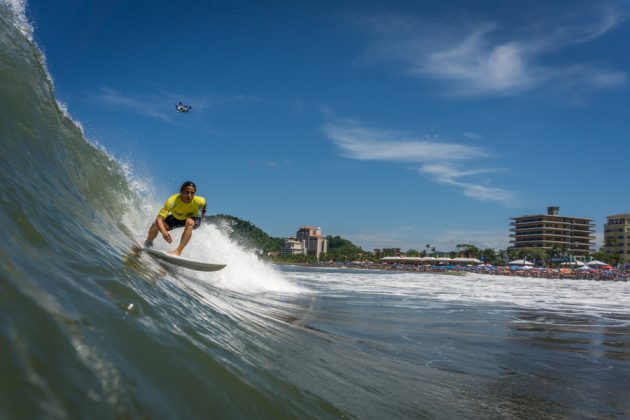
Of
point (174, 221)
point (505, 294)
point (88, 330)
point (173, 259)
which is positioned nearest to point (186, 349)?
point (88, 330)

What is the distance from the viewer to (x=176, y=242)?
1060 centimetres

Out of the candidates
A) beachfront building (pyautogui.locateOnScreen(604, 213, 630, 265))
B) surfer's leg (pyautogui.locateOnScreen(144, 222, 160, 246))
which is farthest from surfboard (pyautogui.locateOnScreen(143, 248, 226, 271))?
beachfront building (pyautogui.locateOnScreen(604, 213, 630, 265))

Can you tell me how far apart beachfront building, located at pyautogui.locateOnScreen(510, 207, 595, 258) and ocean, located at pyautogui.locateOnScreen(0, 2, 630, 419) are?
497 ft

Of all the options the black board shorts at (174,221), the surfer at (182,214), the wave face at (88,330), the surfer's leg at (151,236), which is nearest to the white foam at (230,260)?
the black board shorts at (174,221)

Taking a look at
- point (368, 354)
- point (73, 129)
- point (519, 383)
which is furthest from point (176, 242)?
point (519, 383)

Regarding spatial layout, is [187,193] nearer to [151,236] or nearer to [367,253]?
[151,236]

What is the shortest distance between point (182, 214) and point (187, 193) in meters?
0.49

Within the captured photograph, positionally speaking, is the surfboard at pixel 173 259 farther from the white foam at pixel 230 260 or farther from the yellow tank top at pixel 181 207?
the white foam at pixel 230 260

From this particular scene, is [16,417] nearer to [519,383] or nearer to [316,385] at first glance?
[316,385]

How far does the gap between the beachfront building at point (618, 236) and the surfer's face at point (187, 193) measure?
150m

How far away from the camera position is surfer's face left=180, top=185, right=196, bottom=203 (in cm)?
712

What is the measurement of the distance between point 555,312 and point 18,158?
38.2ft

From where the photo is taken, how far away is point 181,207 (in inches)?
289

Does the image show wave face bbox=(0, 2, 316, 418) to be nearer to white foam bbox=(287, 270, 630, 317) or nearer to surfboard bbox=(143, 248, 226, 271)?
surfboard bbox=(143, 248, 226, 271)
